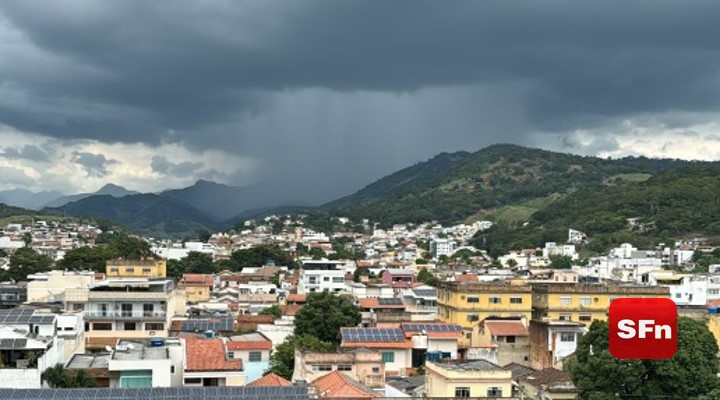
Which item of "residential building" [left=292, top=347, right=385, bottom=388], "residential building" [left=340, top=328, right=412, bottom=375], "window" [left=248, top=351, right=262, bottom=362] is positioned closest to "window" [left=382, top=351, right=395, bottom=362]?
"residential building" [left=340, top=328, right=412, bottom=375]

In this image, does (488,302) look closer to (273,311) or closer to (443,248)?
(273,311)

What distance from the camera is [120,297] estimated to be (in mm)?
40625

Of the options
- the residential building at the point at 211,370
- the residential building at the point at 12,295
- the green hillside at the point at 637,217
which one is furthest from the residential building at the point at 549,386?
the green hillside at the point at 637,217

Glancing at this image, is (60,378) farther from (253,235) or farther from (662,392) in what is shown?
(253,235)

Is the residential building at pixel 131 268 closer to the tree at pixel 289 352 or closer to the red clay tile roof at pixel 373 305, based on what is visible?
the red clay tile roof at pixel 373 305

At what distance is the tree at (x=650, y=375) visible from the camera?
1055 inches

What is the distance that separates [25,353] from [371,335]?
1368 centimetres

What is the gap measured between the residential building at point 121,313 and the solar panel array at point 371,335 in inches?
352

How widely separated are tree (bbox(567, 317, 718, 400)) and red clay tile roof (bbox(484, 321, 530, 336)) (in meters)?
11.6

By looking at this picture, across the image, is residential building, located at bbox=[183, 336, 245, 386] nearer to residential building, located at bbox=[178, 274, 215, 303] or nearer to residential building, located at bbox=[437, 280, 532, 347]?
residential building, located at bbox=[437, 280, 532, 347]

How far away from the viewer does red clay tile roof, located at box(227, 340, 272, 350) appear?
3466 cm

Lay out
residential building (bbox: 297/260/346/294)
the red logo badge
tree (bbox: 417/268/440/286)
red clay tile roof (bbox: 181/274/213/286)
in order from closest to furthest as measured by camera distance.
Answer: the red logo badge
red clay tile roof (bbox: 181/274/213/286)
residential building (bbox: 297/260/346/294)
tree (bbox: 417/268/440/286)

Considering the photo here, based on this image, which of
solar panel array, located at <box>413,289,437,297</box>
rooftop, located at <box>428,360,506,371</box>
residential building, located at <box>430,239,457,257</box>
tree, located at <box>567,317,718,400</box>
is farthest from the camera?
residential building, located at <box>430,239,457,257</box>

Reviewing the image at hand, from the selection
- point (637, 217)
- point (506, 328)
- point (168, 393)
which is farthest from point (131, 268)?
point (637, 217)
